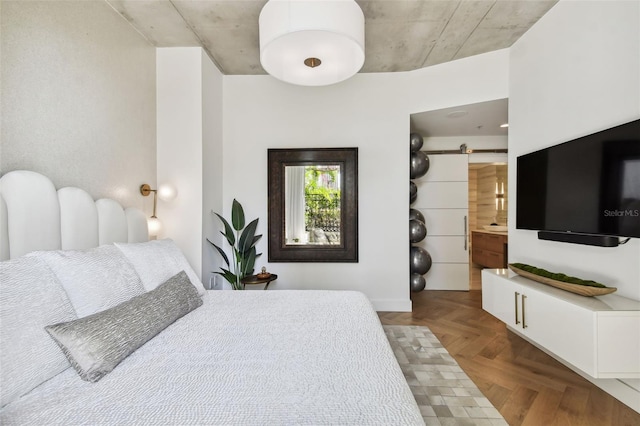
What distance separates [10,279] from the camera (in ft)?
3.12

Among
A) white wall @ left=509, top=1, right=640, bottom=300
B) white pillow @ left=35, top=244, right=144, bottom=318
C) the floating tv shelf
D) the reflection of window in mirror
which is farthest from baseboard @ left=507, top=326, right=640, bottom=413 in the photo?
white pillow @ left=35, top=244, right=144, bottom=318

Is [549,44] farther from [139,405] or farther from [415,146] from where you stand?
[139,405]

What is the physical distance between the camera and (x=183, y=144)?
2617mm

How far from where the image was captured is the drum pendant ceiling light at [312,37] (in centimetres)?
135

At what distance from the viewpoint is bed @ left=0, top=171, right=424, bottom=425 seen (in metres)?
0.76

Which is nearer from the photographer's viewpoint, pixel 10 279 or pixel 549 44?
pixel 10 279

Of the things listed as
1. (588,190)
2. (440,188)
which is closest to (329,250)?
(440,188)

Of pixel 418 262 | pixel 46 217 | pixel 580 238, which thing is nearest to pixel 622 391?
pixel 580 238

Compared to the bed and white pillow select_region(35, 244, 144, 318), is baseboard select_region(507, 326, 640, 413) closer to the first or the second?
the bed

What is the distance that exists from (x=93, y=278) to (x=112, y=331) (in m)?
0.33


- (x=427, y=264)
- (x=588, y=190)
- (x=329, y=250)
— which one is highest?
(x=588, y=190)

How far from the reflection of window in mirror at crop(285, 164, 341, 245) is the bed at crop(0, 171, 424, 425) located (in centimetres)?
157

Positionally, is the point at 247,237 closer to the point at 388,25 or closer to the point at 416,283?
the point at 416,283

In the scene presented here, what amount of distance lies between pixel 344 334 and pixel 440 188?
10.8 feet
